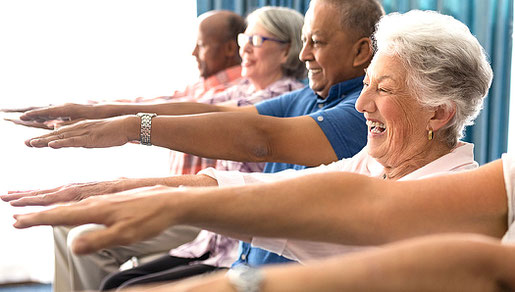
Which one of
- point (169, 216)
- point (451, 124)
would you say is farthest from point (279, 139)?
point (169, 216)

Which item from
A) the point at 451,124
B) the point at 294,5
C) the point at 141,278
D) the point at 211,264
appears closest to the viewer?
the point at 451,124

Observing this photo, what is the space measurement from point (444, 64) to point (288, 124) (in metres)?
0.64

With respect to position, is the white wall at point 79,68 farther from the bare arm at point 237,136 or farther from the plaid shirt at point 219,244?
the bare arm at point 237,136

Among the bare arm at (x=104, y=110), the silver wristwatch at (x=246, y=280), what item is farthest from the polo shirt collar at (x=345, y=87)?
the silver wristwatch at (x=246, y=280)

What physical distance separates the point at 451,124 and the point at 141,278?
1034 mm

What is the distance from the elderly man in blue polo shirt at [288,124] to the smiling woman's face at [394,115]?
0.39 meters

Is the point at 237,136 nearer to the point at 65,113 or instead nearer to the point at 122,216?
the point at 65,113

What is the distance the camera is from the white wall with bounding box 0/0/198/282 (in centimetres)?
324

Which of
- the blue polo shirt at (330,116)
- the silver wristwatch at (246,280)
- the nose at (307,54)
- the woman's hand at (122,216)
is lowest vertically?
the blue polo shirt at (330,116)

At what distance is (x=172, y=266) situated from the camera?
2.02 m

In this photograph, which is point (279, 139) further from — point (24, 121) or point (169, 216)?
point (169, 216)

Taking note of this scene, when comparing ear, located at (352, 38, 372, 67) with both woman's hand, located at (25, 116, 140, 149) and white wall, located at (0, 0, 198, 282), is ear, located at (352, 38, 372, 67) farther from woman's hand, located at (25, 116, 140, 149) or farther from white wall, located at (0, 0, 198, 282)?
white wall, located at (0, 0, 198, 282)

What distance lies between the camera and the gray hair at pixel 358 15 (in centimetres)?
203

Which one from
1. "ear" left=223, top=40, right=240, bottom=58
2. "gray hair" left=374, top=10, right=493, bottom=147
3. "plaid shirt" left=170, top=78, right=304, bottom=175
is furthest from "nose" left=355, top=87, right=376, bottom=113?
"ear" left=223, top=40, right=240, bottom=58
